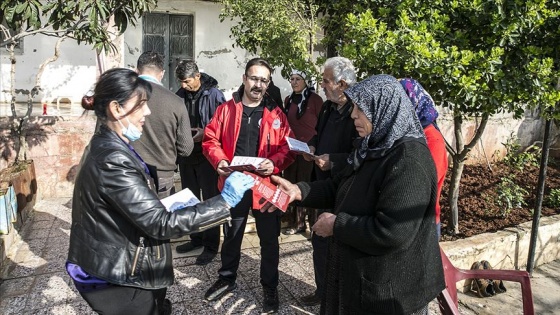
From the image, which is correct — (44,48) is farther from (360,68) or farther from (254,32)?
(360,68)

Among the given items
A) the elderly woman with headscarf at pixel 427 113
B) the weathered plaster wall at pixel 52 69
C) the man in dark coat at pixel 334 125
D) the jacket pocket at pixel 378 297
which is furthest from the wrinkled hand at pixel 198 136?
the weathered plaster wall at pixel 52 69

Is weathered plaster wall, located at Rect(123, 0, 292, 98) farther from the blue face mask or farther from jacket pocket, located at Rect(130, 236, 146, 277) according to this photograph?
jacket pocket, located at Rect(130, 236, 146, 277)

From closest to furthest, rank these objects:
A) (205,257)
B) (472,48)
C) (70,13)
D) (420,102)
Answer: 1. (420,102)
2. (472,48)
3. (70,13)
4. (205,257)

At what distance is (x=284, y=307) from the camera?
3428mm

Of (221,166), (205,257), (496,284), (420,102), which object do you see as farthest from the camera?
(205,257)

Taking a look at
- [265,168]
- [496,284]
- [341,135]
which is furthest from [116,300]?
[496,284]

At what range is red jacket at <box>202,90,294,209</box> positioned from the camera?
3400 millimetres

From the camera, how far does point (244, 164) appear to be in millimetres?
2941

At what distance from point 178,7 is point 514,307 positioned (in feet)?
29.3

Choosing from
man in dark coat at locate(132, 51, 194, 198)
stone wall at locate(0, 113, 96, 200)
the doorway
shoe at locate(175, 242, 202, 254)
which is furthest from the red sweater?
the doorway

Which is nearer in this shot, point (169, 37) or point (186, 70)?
point (186, 70)

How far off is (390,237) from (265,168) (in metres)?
1.42

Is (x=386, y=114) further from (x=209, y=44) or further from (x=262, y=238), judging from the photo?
(x=209, y=44)

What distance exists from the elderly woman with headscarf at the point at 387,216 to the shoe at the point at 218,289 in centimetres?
164
